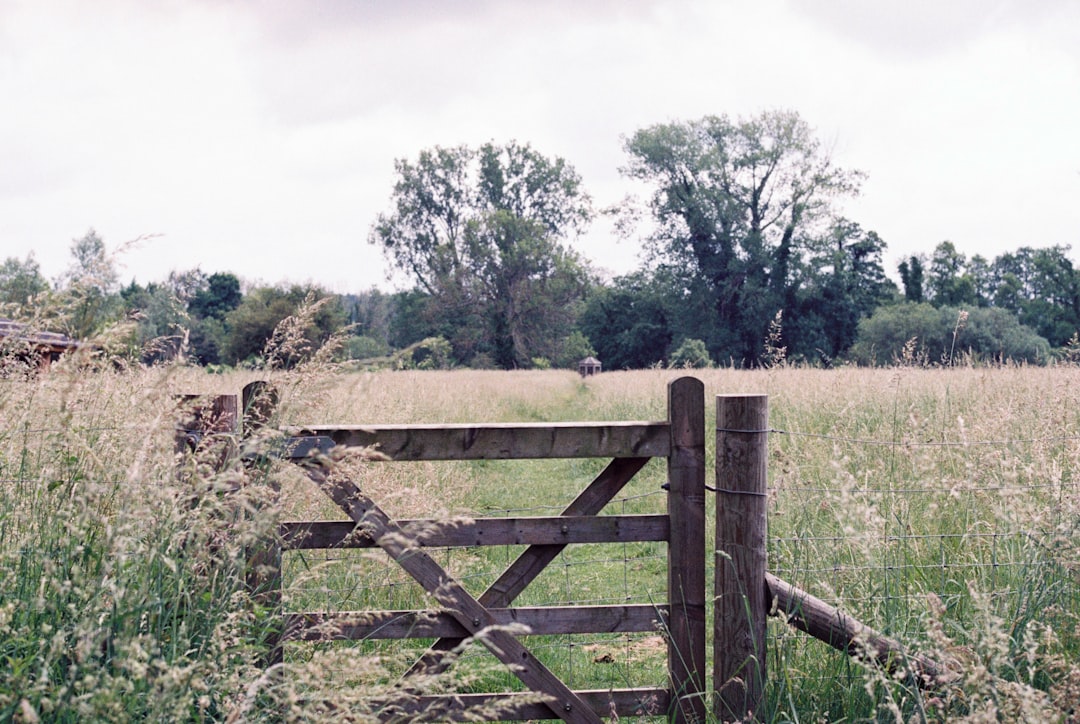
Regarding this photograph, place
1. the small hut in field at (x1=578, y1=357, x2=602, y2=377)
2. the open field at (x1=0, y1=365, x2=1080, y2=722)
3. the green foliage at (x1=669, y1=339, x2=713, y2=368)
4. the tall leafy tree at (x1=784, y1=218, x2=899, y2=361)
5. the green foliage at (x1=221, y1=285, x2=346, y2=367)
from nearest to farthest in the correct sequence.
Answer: the open field at (x1=0, y1=365, x2=1080, y2=722), the green foliage at (x1=221, y1=285, x2=346, y2=367), the green foliage at (x1=669, y1=339, x2=713, y2=368), the small hut in field at (x1=578, y1=357, x2=602, y2=377), the tall leafy tree at (x1=784, y1=218, x2=899, y2=361)

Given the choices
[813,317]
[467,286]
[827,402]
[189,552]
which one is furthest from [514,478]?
[467,286]

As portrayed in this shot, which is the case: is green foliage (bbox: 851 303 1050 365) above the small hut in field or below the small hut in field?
above

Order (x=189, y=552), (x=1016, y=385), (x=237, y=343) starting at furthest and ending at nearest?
1. (x=237, y=343)
2. (x=1016, y=385)
3. (x=189, y=552)

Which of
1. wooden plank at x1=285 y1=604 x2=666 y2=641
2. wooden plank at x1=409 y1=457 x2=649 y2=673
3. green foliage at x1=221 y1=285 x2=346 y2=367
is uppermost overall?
green foliage at x1=221 y1=285 x2=346 y2=367

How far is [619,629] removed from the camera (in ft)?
12.0

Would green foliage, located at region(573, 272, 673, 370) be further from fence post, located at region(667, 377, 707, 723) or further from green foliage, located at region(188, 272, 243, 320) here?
fence post, located at region(667, 377, 707, 723)

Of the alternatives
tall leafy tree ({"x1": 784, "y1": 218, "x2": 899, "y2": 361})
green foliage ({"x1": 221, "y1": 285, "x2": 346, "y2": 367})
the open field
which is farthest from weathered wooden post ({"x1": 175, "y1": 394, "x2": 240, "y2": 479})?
tall leafy tree ({"x1": 784, "y1": 218, "x2": 899, "y2": 361})

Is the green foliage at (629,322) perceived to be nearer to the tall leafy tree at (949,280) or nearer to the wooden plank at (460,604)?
the tall leafy tree at (949,280)

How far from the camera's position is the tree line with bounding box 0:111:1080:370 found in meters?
53.6

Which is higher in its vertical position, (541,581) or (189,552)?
(189,552)

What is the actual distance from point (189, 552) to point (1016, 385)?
9015 millimetres

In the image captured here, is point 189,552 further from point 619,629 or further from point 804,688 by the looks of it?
point 804,688

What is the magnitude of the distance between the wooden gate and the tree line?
133 ft

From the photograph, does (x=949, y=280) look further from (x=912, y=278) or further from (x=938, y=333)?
(x=938, y=333)
